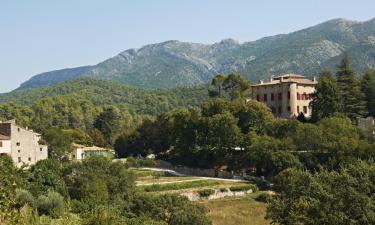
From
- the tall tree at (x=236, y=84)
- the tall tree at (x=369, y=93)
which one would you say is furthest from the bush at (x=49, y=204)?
the tall tree at (x=236, y=84)

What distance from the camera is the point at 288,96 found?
263 ft

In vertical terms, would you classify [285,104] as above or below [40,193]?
above

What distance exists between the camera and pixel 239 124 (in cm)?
7150

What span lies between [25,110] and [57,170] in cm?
7278

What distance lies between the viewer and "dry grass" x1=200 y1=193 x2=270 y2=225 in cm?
4838

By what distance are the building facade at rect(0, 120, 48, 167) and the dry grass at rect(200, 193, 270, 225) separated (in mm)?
23987

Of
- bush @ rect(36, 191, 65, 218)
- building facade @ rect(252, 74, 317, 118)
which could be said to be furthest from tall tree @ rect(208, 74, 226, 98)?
bush @ rect(36, 191, 65, 218)

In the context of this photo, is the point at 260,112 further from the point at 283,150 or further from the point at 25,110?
the point at 25,110

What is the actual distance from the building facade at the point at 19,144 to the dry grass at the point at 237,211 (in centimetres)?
2399

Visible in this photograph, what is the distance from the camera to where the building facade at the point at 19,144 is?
207ft

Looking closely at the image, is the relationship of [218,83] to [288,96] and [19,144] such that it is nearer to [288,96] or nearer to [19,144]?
[288,96]

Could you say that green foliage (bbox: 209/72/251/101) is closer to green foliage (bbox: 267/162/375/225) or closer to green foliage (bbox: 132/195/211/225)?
green foliage (bbox: 132/195/211/225)

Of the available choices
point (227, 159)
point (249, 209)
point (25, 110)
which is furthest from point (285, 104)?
point (25, 110)

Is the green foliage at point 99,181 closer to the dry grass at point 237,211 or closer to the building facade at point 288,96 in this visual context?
the dry grass at point 237,211
